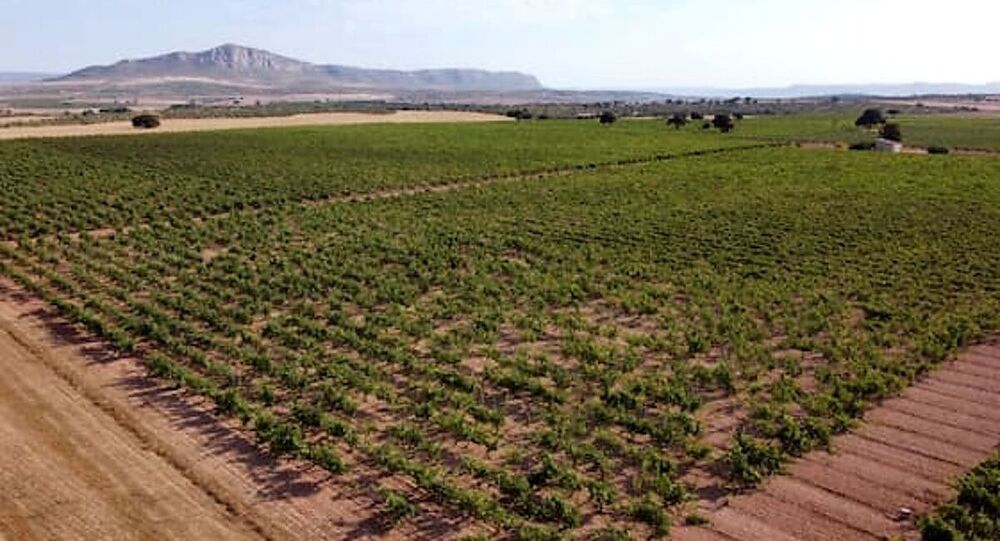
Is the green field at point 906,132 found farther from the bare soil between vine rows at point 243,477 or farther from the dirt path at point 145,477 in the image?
the dirt path at point 145,477

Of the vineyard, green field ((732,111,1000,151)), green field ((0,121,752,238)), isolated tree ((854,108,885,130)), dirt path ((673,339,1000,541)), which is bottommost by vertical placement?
dirt path ((673,339,1000,541))

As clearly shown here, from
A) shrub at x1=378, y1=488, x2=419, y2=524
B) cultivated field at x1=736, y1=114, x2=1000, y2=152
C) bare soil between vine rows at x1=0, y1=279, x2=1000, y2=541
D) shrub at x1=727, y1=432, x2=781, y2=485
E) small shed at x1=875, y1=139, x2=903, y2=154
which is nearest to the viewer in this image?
bare soil between vine rows at x1=0, y1=279, x2=1000, y2=541

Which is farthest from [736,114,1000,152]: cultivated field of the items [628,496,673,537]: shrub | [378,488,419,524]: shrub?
[378,488,419,524]: shrub

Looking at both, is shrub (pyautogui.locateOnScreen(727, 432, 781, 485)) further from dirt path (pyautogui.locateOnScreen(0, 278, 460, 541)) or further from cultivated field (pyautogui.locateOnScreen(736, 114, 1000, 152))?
cultivated field (pyautogui.locateOnScreen(736, 114, 1000, 152))

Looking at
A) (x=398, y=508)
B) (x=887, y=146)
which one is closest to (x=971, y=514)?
(x=398, y=508)

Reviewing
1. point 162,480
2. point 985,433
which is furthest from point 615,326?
point 162,480

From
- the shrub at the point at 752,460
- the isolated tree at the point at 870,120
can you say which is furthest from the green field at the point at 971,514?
the isolated tree at the point at 870,120

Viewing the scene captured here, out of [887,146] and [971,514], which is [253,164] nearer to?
[971,514]
